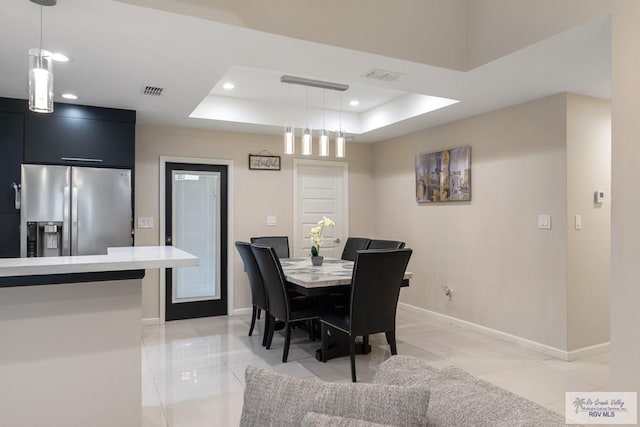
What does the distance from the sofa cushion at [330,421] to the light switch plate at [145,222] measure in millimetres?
4318

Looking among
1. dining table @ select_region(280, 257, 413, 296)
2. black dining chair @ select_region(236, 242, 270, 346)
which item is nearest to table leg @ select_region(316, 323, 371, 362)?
dining table @ select_region(280, 257, 413, 296)

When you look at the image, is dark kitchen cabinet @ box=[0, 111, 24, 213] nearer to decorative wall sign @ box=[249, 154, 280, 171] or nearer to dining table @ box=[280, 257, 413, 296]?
decorative wall sign @ box=[249, 154, 280, 171]

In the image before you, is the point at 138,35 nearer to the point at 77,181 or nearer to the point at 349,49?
the point at 349,49

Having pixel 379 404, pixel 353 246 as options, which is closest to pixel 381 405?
pixel 379 404

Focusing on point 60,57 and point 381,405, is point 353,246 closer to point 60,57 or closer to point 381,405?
point 60,57

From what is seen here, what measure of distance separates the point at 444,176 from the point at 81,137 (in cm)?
390

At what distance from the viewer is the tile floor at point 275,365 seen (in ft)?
9.03

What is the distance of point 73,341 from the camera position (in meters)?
1.98

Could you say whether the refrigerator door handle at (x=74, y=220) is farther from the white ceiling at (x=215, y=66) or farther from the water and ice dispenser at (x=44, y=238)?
the white ceiling at (x=215, y=66)

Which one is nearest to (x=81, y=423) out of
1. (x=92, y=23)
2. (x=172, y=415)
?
(x=172, y=415)

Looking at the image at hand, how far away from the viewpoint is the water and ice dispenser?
3.72m

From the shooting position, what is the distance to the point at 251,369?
A: 44.8 inches

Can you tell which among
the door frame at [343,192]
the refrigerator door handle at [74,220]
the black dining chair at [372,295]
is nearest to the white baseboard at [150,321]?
the refrigerator door handle at [74,220]

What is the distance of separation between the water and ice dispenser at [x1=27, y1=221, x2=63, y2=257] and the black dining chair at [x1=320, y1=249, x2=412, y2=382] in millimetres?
2662
